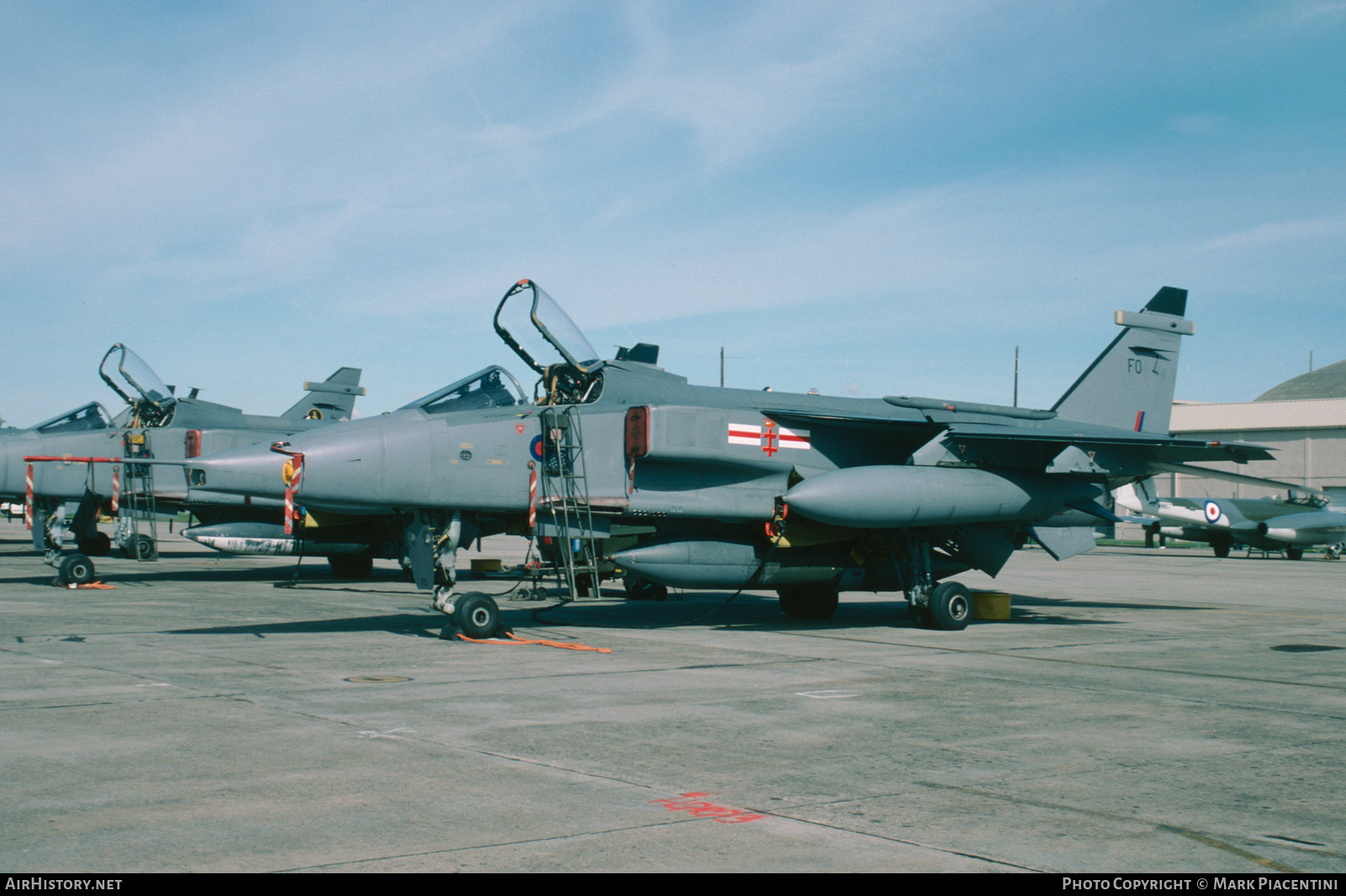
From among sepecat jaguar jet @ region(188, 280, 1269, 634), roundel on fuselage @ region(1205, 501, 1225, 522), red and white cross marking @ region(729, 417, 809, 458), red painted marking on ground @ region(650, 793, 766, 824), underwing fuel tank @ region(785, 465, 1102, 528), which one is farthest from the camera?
roundel on fuselage @ region(1205, 501, 1225, 522)

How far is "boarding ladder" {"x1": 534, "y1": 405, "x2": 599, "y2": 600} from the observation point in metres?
11.9

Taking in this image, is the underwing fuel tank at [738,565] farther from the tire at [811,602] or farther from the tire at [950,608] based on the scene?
the tire at [811,602]

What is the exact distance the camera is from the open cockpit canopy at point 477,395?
11891 mm

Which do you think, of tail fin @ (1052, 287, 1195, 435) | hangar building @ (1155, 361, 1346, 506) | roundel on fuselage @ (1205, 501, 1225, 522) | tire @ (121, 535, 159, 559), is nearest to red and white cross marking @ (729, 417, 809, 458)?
tail fin @ (1052, 287, 1195, 435)

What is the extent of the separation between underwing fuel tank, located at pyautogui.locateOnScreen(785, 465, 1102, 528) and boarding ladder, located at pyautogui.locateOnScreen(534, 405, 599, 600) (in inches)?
93.3

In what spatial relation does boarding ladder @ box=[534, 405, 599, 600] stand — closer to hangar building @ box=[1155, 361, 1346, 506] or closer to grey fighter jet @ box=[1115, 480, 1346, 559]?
grey fighter jet @ box=[1115, 480, 1346, 559]

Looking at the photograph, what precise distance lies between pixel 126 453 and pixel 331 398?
22.4 ft

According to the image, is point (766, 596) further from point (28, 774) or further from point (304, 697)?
point (28, 774)

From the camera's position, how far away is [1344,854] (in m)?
4.32

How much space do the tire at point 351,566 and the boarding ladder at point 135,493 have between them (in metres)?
3.36

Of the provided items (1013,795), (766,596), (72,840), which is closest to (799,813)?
(1013,795)

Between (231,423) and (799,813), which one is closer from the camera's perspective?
(799,813)

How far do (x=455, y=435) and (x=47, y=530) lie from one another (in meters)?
11.7

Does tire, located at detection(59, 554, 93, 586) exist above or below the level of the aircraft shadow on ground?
above
